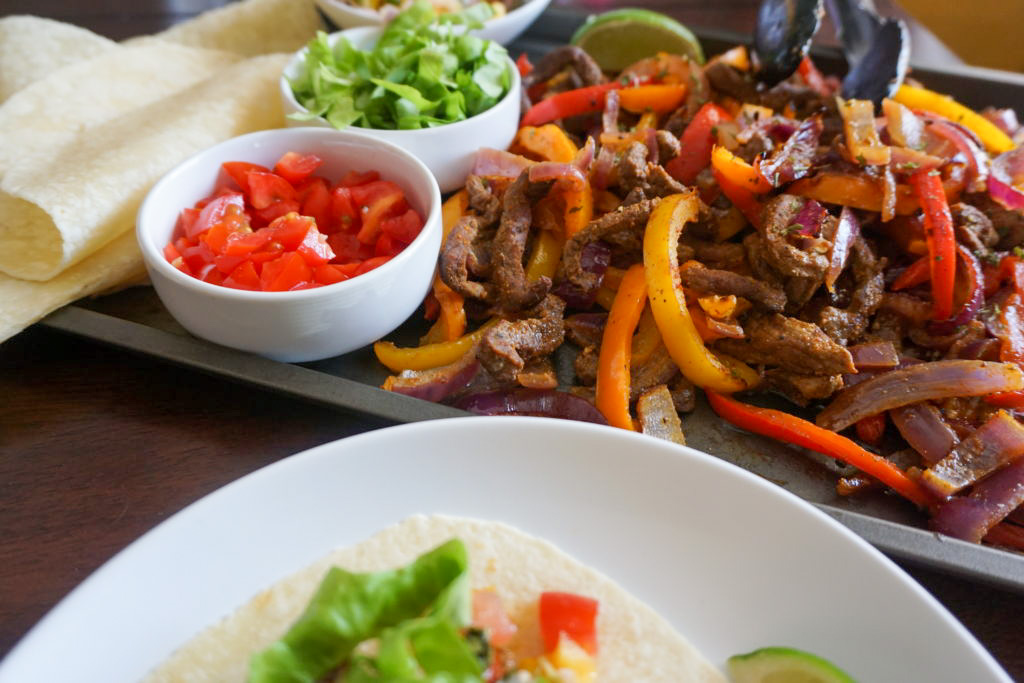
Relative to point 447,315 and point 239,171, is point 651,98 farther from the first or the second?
point 239,171

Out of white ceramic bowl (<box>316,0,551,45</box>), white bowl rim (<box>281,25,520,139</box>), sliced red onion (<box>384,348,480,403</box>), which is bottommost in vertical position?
sliced red onion (<box>384,348,480,403</box>)

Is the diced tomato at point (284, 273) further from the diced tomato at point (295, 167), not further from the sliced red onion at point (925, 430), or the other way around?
the sliced red onion at point (925, 430)

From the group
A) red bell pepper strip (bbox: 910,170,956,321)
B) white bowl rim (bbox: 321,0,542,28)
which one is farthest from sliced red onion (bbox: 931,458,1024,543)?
white bowl rim (bbox: 321,0,542,28)

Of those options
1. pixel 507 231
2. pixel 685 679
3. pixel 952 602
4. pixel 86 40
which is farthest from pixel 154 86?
pixel 952 602

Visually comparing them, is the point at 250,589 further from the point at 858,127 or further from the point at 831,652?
the point at 858,127

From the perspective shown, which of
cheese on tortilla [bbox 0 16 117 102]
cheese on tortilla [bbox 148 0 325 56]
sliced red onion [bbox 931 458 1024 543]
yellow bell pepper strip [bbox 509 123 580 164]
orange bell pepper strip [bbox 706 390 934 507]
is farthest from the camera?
cheese on tortilla [bbox 148 0 325 56]

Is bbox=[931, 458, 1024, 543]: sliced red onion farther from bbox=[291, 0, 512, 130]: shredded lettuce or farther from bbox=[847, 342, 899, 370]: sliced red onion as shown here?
bbox=[291, 0, 512, 130]: shredded lettuce

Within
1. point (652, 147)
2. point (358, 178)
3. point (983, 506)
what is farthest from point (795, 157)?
point (358, 178)
